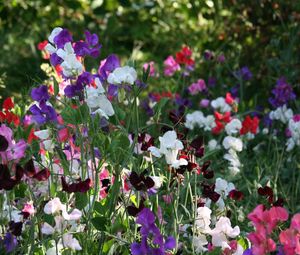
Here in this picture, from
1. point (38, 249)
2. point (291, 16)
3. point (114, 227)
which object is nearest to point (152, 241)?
point (114, 227)

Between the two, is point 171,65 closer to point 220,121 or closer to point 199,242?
point 220,121

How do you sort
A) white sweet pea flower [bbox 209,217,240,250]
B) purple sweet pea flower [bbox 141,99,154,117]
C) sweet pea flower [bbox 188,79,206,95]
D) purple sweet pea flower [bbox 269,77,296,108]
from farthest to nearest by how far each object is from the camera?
sweet pea flower [bbox 188,79,206,95]
purple sweet pea flower [bbox 141,99,154,117]
purple sweet pea flower [bbox 269,77,296,108]
white sweet pea flower [bbox 209,217,240,250]

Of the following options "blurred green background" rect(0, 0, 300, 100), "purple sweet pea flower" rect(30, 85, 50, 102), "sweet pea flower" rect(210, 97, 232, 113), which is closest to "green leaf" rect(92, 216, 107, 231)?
"purple sweet pea flower" rect(30, 85, 50, 102)

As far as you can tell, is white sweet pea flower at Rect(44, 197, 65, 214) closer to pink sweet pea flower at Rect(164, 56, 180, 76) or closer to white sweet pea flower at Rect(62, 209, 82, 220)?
white sweet pea flower at Rect(62, 209, 82, 220)

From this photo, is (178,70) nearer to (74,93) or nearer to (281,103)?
(281,103)

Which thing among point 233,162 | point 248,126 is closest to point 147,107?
point 248,126

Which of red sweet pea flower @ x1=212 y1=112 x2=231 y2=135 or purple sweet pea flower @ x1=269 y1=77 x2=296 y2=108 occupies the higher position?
red sweet pea flower @ x1=212 y1=112 x2=231 y2=135

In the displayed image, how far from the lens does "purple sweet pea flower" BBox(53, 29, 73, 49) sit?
201 centimetres

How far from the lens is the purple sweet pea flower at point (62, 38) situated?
201 centimetres

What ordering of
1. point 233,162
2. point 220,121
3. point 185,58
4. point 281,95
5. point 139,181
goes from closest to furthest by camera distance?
point 139,181 < point 233,162 < point 220,121 < point 281,95 < point 185,58

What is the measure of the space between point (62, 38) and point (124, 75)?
0.63ft

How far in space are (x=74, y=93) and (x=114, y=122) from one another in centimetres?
21

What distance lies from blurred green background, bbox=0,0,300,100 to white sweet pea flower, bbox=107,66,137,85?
2190 millimetres

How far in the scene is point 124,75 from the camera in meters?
1.97
